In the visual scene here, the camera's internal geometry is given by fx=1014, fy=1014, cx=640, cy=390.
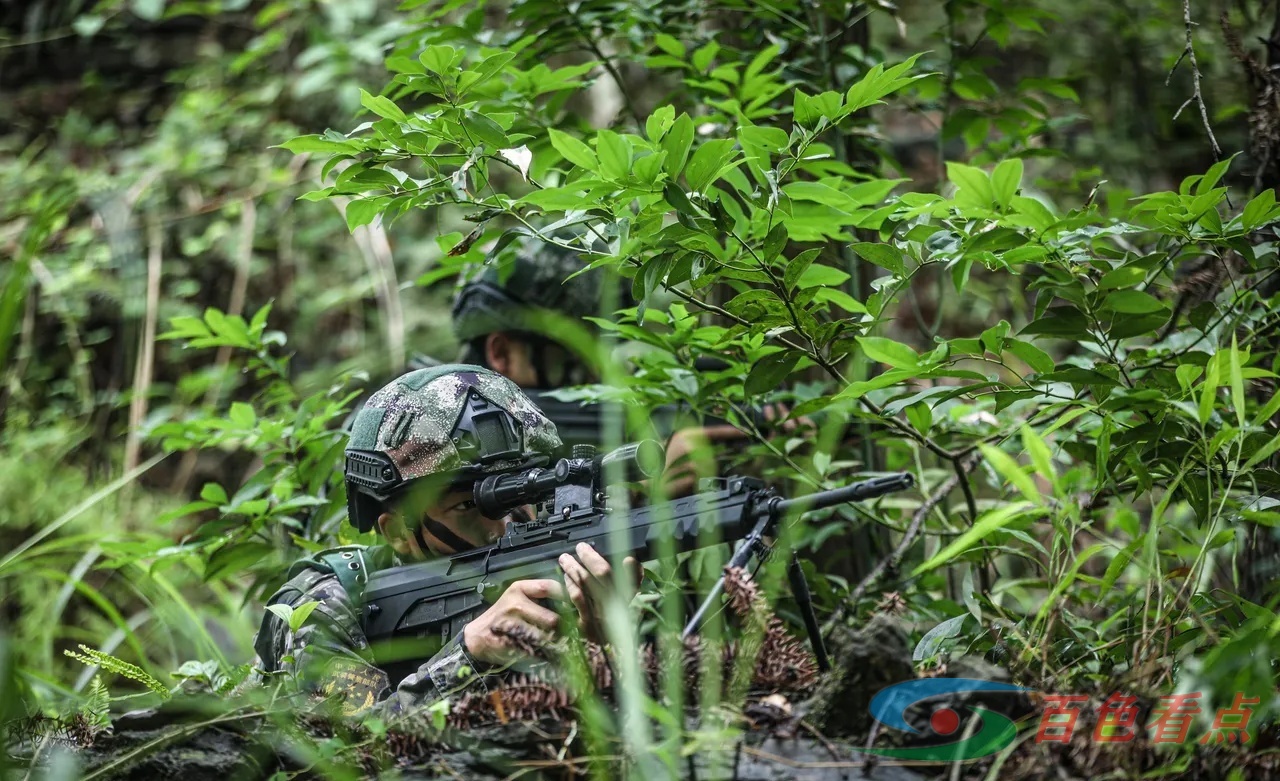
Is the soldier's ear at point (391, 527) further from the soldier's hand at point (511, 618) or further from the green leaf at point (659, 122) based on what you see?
the green leaf at point (659, 122)

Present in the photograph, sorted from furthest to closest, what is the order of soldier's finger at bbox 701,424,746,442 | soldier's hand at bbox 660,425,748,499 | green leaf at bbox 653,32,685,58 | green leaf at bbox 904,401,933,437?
1. soldier's finger at bbox 701,424,746,442
2. green leaf at bbox 653,32,685,58
3. soldier's hand at bbox 660,425,748,499
4. green leaf at bbox 904,401,933,437

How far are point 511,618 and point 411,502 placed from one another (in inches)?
14.8

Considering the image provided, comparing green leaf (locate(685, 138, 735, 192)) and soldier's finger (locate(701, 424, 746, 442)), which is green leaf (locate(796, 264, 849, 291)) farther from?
soldier's finger (locate(701, 424, 746, 442))

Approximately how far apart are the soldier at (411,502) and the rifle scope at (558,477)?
7 centimetres

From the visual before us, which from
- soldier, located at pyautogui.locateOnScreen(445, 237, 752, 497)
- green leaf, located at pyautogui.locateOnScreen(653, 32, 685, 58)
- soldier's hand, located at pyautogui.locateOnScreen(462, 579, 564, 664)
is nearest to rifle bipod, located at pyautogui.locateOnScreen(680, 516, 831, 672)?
soldier's hand, located at pyautogui.locateOnScreen(462, 579, 564, 664)

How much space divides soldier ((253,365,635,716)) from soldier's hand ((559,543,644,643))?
10 centimetres

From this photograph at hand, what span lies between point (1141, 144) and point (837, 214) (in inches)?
148

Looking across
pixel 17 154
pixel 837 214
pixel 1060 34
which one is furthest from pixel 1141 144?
pixel 17 154

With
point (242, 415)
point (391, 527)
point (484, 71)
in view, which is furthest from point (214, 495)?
point (484, 71)

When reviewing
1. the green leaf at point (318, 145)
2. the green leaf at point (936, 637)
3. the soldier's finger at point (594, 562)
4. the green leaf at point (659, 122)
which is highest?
the green leaf at point (318, 145)

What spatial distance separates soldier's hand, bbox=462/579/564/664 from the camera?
1.62 meters

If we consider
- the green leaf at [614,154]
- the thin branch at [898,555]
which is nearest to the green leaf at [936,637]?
the thin branch at [898,555]

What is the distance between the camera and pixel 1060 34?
4969mm

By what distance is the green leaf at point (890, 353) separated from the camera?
1601mm
